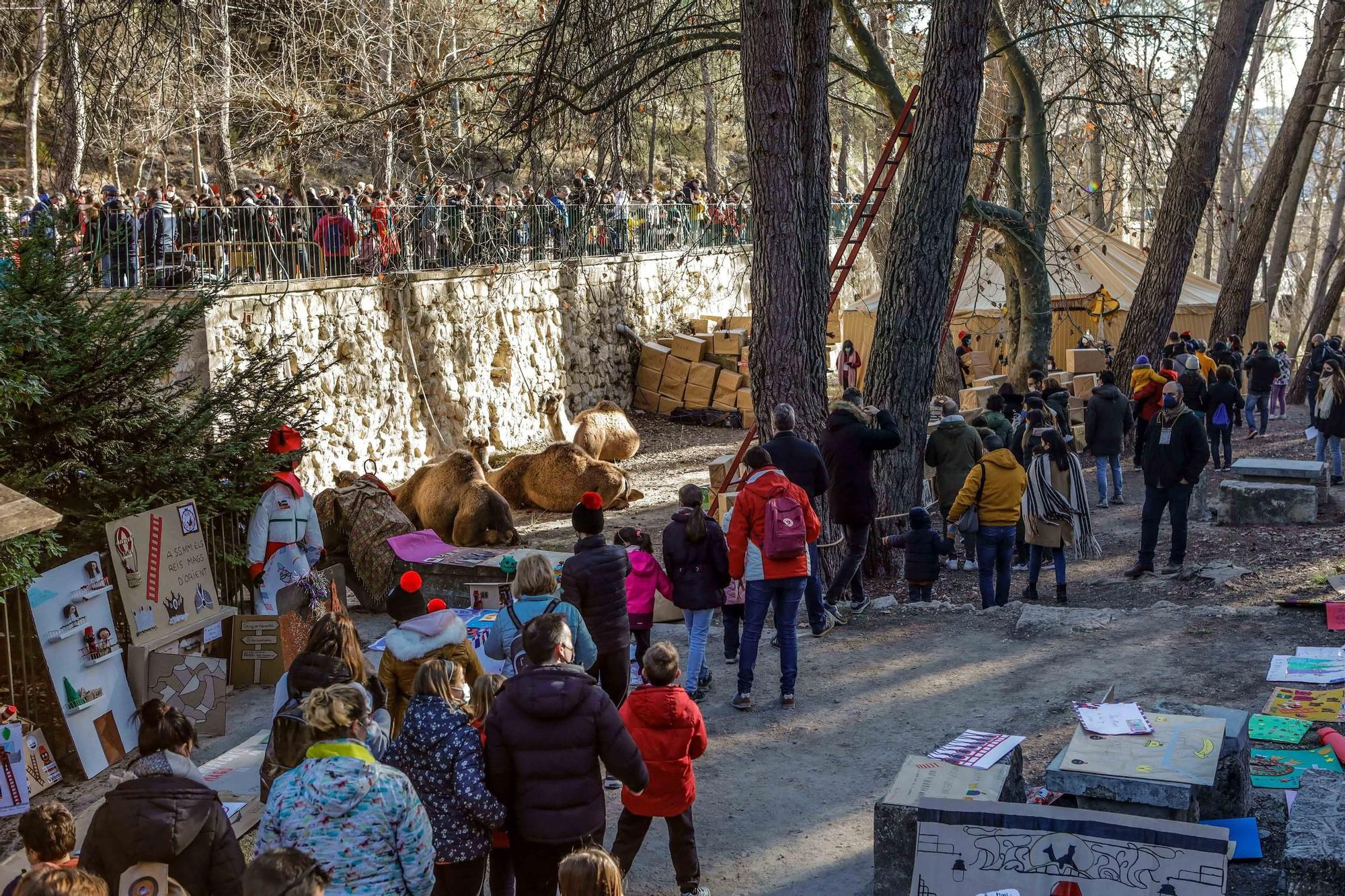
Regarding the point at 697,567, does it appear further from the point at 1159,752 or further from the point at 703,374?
the point at 703,374

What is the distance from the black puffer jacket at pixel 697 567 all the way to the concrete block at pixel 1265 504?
739 centimetres

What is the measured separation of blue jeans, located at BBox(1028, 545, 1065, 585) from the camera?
10242 millimetres

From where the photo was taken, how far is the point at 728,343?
980 inches

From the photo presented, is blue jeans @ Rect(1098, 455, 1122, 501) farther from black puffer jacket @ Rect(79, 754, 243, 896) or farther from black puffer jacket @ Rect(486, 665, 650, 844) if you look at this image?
black puffer jacket @ Rect(79, 754, 243, 896)

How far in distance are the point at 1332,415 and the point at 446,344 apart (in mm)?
13093

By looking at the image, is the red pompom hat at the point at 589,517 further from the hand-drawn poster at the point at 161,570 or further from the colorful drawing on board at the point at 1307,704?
the colorful drawing on board at the point at 1307,704

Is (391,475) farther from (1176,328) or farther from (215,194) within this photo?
(1176,328)

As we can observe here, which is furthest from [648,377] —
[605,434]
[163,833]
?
[163,833]

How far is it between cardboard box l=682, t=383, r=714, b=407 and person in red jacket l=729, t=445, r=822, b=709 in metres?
16.9

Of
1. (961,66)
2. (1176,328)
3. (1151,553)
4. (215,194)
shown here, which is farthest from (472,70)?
(1176,328)

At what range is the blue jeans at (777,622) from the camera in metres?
7.66

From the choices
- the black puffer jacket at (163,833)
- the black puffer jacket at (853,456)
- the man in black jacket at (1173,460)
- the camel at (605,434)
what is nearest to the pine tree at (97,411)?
the black puffer jacket at (163,833)

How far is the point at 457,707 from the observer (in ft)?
14.4

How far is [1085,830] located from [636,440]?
16072 millimetres
